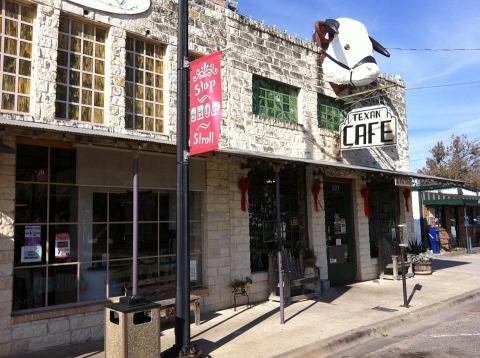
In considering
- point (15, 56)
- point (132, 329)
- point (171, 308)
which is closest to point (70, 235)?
point (171, 308)

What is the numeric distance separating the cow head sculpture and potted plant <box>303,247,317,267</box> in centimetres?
483

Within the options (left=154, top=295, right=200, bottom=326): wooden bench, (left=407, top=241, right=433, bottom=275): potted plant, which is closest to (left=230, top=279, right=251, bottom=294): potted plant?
(left=154, top=295, right=200, bottom=326): wooden bench

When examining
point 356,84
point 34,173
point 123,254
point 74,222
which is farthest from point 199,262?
Result: point 356,84

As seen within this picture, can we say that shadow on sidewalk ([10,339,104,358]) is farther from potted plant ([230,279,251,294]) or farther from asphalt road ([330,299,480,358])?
asphalt road ([330,299,480,358])

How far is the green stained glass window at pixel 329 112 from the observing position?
491 inches

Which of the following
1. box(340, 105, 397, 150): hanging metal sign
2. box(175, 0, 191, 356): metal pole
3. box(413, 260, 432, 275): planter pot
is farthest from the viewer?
box(413, 260, 432, 275): planter pot

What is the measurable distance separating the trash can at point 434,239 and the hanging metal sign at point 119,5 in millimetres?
17215

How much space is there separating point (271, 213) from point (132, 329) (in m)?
5.82

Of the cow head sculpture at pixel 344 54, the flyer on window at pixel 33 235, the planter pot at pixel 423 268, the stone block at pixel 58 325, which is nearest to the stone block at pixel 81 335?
the stone block at pixel 58 325

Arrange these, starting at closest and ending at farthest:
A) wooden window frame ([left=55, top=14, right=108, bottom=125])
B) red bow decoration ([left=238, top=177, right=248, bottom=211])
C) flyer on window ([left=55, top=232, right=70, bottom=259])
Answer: flyer on window ([left=55, top=232, right=70, bottom=259]) → wooden window frame ([left=55, top=14, right=108, bottom=125]) → red bow decoration ([left=238, top=177, right=248, bottom=211])

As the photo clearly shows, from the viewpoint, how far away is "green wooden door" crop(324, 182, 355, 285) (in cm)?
1212

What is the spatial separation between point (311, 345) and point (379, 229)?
8224 millimetres

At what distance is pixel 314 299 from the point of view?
10.1m

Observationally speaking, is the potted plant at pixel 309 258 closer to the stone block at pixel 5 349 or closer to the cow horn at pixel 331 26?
the cow horn at pixel 331 26
